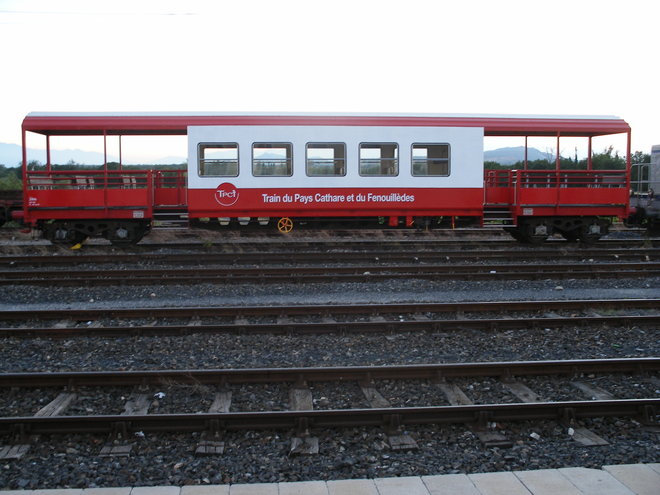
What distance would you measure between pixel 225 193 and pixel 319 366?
8.90 m

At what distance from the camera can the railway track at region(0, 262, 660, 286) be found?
10945 mm

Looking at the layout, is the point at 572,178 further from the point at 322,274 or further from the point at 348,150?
the point at 322,274

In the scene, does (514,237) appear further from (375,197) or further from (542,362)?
(542,362)

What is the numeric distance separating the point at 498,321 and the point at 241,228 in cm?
886

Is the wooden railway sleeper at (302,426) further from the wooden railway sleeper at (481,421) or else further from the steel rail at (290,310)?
the steel rail at (290,310)

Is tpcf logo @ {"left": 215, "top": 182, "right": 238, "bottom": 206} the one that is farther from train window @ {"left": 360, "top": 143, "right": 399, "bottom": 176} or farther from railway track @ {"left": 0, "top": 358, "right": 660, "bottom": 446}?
railway track @ {"left": 0, "top": 358, "right": 660, "bottom": 446}

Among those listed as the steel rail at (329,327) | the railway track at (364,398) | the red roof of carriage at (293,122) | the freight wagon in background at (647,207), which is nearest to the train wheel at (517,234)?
the red roof of carriage at (293,122)

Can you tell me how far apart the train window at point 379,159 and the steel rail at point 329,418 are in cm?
1022

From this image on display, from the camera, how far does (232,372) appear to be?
588 centimetres

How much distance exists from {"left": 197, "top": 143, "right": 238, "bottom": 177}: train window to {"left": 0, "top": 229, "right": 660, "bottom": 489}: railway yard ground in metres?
2.85

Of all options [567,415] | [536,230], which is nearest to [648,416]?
[567,415]

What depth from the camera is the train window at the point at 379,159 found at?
14797 mm

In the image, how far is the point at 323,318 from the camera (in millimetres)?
8484

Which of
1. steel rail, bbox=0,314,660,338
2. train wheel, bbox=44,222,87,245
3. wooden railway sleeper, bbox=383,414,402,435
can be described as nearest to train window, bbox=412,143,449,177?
steel rail, bbox=0,314,660,338
